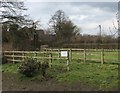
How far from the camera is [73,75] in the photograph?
551 inches

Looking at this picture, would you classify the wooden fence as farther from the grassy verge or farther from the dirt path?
the dirt path

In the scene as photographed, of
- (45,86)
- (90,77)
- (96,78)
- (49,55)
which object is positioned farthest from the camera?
(49,55)

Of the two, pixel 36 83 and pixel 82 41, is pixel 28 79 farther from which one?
→ pixel 82 41

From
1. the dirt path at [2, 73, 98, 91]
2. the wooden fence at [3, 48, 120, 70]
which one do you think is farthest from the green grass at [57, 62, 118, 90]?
Answer: the wooden fence at [3, 48, 120, 70]

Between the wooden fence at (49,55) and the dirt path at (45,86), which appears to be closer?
the dirt path at (45,86)

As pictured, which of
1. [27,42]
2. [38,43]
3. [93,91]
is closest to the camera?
[93,91]

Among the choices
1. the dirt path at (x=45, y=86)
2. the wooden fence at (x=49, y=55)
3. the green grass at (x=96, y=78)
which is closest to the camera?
the dirt path at (x=45, y=86)

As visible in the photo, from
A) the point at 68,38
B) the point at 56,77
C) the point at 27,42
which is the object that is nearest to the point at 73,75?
the point at 56,77

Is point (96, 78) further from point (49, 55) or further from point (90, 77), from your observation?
point (49, 55)

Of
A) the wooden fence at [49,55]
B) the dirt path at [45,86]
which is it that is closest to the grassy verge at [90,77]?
the dirt path at [45,86]

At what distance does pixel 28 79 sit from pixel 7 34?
15.2 meters

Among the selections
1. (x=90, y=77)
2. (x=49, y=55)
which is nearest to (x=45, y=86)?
(x=90, y=77)

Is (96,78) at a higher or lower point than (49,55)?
lower

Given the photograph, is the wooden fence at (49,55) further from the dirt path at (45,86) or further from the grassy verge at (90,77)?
the dirt path at (45,86)
